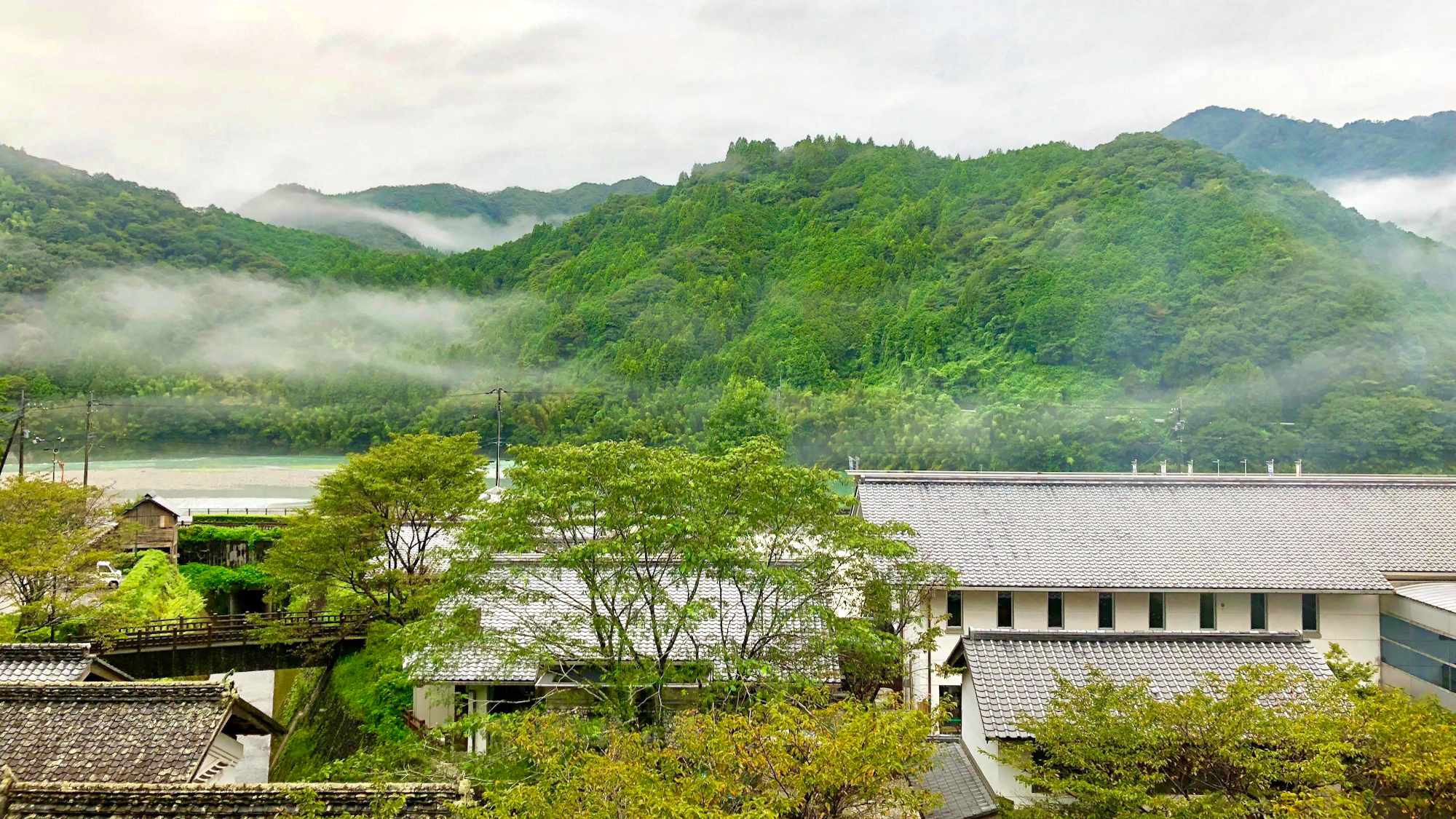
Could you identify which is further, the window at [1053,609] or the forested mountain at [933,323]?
the forested mountain at [933,323]

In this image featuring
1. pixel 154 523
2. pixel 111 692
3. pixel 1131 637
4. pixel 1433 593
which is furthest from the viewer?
pixel 154 523

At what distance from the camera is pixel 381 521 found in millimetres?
22328

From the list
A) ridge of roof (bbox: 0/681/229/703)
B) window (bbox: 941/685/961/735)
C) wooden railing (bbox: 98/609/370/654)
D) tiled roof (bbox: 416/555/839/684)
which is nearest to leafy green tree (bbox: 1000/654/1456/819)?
tiled roof (bbox: 416/555/839/684)

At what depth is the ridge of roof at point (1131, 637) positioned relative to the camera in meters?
13.7

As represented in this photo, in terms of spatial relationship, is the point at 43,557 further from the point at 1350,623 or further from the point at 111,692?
the point at 1350,623

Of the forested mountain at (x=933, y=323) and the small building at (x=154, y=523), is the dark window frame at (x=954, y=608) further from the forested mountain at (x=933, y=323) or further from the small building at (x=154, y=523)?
the forested mountain at (x=933, y=323)

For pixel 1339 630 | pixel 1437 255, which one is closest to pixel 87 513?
pixel 1339 630

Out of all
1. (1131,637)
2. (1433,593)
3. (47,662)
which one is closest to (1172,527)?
(1433,593)

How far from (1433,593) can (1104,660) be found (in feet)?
31.8

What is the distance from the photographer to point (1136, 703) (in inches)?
425

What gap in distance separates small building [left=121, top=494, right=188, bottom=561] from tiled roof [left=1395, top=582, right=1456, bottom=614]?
40.9 metres

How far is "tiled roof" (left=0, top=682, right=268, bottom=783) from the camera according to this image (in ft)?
33.1

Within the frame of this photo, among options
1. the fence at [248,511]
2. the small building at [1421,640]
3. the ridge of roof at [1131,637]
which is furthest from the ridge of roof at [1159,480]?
the fence at [248,511]

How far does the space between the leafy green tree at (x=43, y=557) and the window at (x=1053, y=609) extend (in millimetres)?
23202
